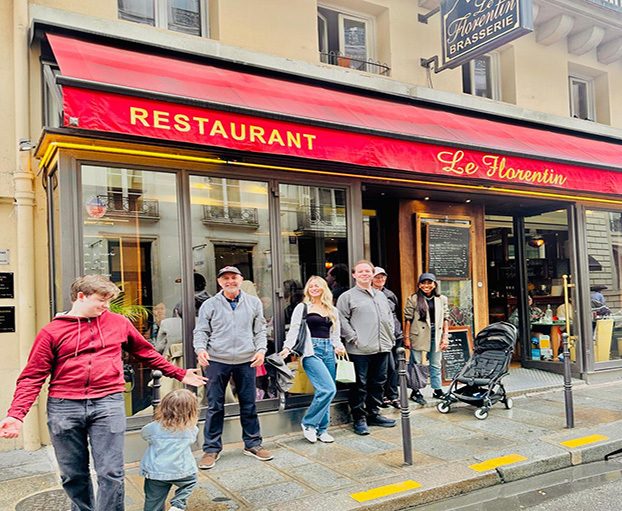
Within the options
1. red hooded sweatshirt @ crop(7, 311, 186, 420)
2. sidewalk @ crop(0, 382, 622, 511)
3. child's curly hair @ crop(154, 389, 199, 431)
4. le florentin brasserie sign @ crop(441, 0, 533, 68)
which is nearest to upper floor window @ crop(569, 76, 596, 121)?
le florentin brasserie sign @ crop(441, 0, 533, 68)

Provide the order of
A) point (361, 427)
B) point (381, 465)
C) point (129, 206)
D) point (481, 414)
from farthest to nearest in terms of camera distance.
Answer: point (481, 414)
point (361, 427)
point (129, 206)
point (381, 465)

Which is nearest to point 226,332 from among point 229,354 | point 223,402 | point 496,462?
point 229,354

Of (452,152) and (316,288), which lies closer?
(316,288)

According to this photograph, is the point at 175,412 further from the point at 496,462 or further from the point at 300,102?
the point at 300,102

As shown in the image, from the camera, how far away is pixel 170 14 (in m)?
7.55

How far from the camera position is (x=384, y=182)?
7789 millimetres

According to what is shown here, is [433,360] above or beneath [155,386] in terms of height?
beneath

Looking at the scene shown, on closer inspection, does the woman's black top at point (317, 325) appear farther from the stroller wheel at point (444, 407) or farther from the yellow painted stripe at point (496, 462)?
the stroller wheel at point (444, 407)

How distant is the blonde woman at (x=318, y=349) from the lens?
6.12 meters

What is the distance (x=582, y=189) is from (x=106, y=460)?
24.5 ft

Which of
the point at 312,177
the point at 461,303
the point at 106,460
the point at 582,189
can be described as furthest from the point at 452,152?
the point at 106,460

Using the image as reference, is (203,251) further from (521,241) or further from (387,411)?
(521,241)

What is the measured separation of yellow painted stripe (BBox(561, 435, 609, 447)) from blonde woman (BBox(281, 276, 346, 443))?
8.23 ft

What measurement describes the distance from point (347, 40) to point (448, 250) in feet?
12.3
